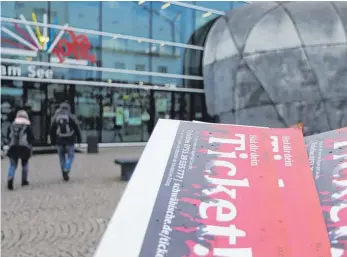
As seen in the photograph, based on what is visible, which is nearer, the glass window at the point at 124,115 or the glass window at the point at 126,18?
the glass window at the point at 124,115

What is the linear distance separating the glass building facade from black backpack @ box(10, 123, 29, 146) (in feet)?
23.8

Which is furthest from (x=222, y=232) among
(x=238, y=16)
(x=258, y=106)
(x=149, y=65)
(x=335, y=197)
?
(x=149, y=65)

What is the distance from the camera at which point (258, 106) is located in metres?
14.3

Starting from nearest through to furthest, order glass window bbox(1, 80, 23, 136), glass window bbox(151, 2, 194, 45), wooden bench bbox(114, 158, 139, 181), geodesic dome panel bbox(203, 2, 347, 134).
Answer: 1. wooden bench bbox(114, 158, 139, 181)
2. geodesic dome panel bbox(203, 2, 347, 134)
3. glass window bbox(1, 80, 23, 136)
4. glass window bbox(151, 2, 194, 45)

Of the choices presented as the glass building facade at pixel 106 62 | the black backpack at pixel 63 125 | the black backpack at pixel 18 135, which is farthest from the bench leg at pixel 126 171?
the glass building facade at pixel 106 62

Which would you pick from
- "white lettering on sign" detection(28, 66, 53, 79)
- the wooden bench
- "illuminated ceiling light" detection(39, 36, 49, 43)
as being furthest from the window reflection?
the wooden bench

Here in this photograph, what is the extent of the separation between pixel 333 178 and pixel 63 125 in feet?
27.1

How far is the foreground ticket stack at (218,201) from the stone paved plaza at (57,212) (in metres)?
3.34

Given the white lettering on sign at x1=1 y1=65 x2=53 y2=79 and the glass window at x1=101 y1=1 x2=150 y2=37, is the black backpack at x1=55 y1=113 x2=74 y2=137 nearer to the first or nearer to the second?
the white lettering on sign at x1=1 y1=65 x2=53 y2=79

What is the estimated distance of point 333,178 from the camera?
133 cm

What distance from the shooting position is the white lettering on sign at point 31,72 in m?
15.0

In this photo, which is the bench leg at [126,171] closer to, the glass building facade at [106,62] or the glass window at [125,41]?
the glass building facade at [106,62]

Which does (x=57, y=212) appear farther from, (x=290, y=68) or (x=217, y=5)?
(x=217, y=5)

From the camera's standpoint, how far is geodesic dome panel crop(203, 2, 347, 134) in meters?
13.7
